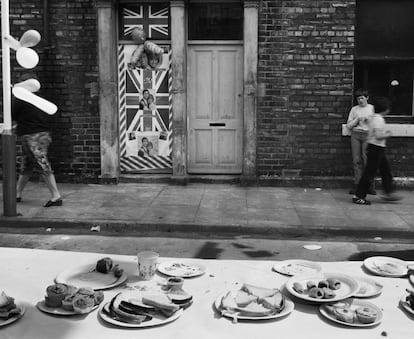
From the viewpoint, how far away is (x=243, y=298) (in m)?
2.59

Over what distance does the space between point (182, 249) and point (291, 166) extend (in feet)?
14.4

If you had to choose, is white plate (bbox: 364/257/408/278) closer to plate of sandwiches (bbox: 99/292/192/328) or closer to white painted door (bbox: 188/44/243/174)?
plate of sandwiches (bbox: 99/292/192/328)

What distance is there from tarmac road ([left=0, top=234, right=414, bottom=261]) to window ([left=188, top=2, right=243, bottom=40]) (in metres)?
4.86

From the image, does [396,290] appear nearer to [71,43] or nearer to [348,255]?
[348,255]

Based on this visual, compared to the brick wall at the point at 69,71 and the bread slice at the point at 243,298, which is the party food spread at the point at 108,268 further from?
the brick wall at the point at 69,71

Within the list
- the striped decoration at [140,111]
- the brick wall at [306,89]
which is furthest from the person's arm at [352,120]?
the striped decoration at [140,111]

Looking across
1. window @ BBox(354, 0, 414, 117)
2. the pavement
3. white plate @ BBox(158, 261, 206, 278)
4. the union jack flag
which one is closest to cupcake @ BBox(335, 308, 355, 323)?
white plate @ BBox(158, 261, 206, 278)

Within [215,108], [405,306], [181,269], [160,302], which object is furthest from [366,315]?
[215,108]

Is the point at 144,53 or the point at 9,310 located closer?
the point at 9,310

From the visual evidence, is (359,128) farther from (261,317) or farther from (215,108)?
(261,317)

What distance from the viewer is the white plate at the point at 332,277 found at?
263 centimetres

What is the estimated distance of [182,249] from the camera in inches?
269

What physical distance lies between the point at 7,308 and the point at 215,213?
6.02 m

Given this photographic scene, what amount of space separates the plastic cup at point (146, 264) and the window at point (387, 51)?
8.46m
